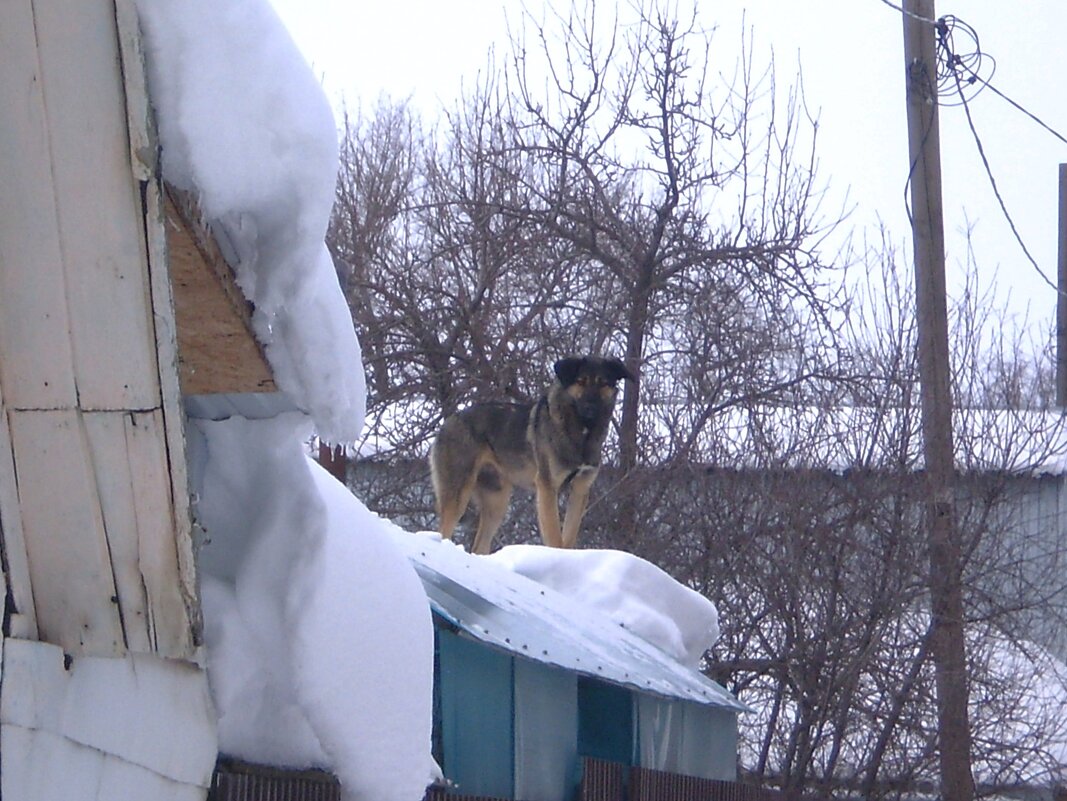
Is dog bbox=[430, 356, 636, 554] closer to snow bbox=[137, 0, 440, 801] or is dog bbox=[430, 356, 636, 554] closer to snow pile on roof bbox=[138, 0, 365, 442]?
snow bbox=[137, 0, 440, 801]

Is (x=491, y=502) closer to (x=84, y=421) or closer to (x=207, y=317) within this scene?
A: (x=207, y=317)

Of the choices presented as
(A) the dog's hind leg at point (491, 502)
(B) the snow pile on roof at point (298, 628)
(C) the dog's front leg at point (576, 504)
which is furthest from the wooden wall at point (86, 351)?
(A) the dog's hind leg at point (491, 502)

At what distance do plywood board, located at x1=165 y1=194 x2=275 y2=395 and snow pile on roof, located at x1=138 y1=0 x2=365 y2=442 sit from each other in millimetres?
30

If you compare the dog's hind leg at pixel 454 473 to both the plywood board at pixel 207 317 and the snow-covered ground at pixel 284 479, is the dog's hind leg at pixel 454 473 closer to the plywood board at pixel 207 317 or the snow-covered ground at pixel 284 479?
the snow-covered ground at pixel 284 479

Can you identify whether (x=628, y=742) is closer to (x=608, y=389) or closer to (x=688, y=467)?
(x=608, y=389)

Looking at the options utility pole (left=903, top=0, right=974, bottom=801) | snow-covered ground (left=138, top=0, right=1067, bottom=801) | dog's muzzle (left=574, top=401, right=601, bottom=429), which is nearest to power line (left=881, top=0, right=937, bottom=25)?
utility pole (left=903, top=0, right=974, bottom=801)

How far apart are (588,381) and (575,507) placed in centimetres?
102

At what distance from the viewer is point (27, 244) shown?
245 centimetres

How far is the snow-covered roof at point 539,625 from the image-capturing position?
4.96m

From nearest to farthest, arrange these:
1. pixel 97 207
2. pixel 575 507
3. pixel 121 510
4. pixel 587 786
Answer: pixel 97 207 < pixel 121 510 < pixel 587 786 < pixel 575 507

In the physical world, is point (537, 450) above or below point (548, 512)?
above

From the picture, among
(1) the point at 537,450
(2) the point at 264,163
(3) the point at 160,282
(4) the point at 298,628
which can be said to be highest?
(1) the point at 537,450

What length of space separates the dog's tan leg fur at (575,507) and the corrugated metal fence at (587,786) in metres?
2.32

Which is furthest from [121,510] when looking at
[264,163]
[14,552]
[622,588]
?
[622,588]
